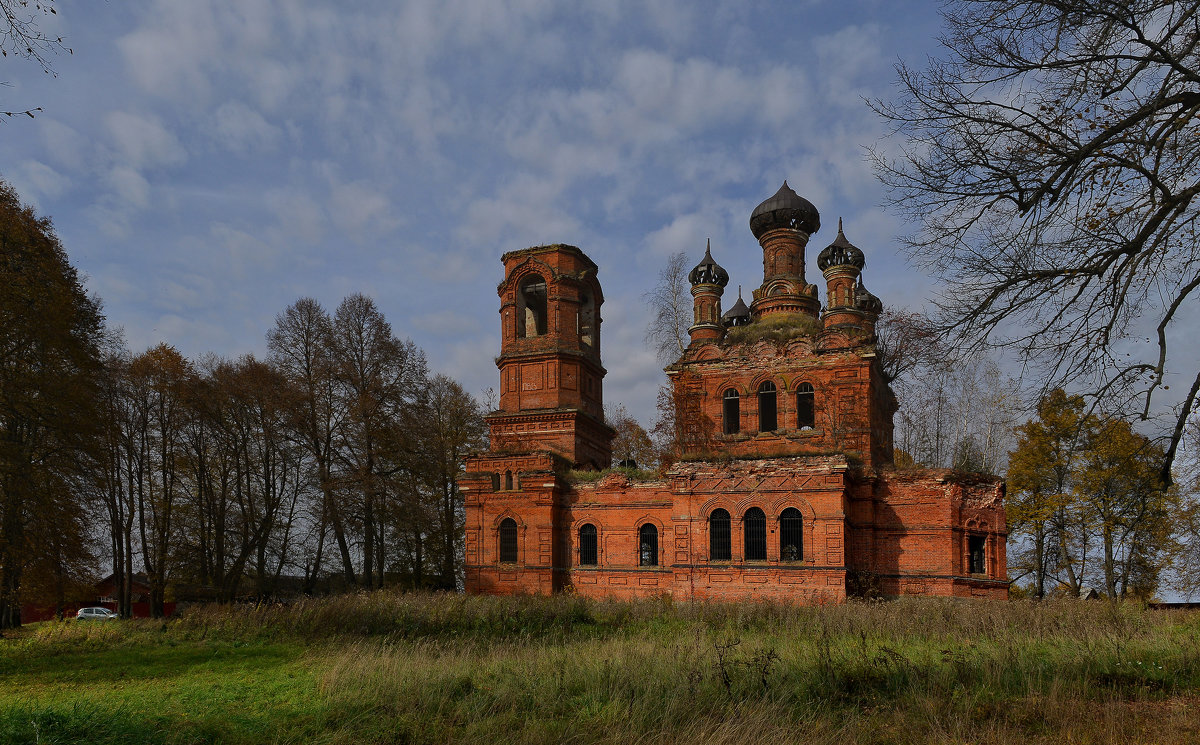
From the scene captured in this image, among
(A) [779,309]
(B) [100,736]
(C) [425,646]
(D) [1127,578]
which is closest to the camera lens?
(B) [100,736]

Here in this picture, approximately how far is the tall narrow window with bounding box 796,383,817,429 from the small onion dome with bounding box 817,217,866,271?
4.79 meters

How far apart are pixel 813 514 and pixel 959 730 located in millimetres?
Result: 15764

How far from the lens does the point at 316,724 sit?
295 inches

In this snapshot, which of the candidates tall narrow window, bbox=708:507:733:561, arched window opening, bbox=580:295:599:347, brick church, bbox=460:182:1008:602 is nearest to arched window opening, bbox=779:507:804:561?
brick church, bbox=460:182:1008:602

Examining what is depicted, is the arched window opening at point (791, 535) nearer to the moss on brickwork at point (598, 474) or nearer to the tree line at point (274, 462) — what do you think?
the moss on brickwork at point (598, 474)

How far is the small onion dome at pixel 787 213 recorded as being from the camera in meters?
29.7

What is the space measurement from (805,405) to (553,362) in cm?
854

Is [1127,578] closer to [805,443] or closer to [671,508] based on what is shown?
[805,443]

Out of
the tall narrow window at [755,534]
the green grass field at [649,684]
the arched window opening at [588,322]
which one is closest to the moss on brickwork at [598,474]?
the tall narrow window at [755,534]

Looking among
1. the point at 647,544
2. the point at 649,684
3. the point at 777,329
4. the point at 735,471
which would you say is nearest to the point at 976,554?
the point at 735,471

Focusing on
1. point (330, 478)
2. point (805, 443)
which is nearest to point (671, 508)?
point (805, 443)

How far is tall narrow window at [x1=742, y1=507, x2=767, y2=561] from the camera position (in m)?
23.0

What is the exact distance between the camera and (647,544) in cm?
2584

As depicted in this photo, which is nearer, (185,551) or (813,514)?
(813,514)
